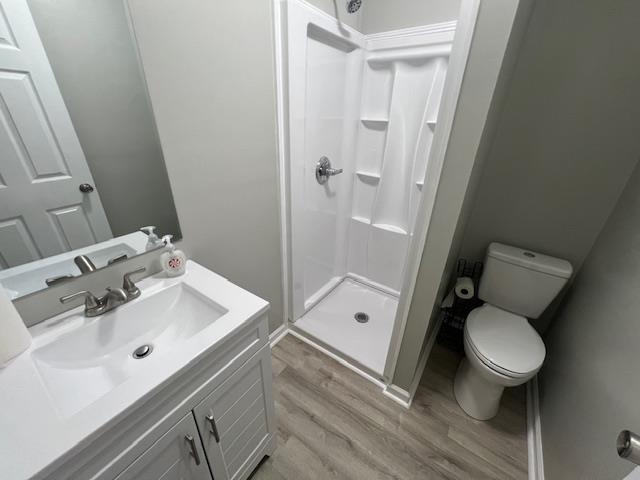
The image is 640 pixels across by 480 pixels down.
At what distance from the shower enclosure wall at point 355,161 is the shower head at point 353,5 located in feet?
0.36

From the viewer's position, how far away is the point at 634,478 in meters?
0.56

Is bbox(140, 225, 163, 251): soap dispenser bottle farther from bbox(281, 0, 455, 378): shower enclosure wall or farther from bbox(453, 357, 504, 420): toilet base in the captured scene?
bbox(453, 357, 504, 420): toilet base

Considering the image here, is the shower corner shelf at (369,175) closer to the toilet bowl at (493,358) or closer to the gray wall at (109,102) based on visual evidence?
the toilet bowl at (493,358)

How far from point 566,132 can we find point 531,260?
67 centimetres

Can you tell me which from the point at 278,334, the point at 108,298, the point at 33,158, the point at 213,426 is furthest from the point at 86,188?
the point at 278,334

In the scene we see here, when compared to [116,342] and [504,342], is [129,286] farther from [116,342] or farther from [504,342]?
[504,342]

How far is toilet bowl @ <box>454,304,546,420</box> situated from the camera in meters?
1.18

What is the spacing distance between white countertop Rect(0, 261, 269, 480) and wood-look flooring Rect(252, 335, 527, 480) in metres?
0.87

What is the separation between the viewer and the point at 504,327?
138cm

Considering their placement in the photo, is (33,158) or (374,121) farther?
(374,121)

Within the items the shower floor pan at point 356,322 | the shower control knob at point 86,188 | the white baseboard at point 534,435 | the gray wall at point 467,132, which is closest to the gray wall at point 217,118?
the shower control knob at point 86,188

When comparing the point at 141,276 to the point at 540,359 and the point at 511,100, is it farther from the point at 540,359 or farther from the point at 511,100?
the point at 511,100

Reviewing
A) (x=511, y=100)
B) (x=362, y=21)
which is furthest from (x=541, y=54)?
(x=362, y=21)

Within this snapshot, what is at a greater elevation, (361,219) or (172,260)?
(172,260)
